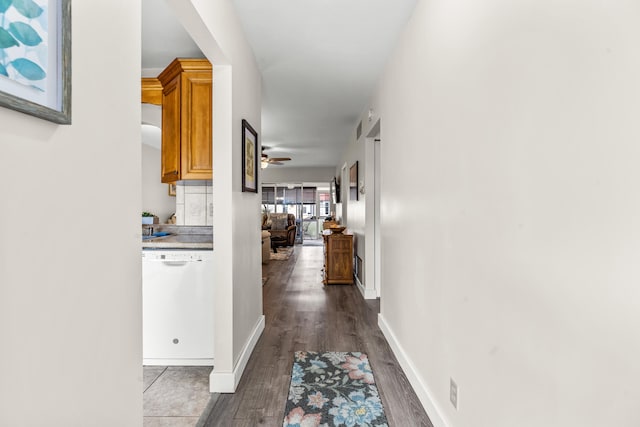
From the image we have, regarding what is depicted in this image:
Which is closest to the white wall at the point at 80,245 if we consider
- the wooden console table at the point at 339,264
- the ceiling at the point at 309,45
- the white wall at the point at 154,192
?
the ceiling at the point at 309,45

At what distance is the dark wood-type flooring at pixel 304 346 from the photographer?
190 cm

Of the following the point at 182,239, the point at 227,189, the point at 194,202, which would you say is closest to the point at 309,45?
the point at 227,189

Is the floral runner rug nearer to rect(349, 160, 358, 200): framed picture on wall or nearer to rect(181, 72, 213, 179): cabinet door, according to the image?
rect(181, 72, 213, 179): cabinet door

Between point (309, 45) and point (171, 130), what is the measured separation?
4.24ft

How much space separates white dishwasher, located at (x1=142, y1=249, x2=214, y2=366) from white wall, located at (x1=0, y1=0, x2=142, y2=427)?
4.35 feet

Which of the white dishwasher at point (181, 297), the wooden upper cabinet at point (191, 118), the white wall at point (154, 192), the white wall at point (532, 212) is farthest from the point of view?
the white wall at point (154, 192)

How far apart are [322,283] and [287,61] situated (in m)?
3.32

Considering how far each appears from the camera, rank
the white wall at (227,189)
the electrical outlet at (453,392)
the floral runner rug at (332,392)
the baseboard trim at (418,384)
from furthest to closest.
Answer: the white wall at (227,189)
the floral runner rug at (332,392)
the baseboard trim at (418,384)
the electrical outlet at (453,392)

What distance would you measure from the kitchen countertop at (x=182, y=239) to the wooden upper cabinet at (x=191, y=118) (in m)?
0.51

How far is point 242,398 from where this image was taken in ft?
6.72

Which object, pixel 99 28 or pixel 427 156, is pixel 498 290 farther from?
pixel 99 28

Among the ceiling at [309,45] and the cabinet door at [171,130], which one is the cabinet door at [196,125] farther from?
the ceiling at [309,45]

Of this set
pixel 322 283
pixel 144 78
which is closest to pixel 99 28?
pixel 144 78

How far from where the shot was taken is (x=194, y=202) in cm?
302
